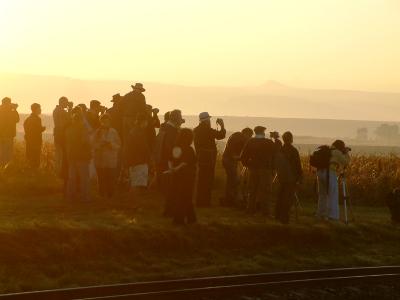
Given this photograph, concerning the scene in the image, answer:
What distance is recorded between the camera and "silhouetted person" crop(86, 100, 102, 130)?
2148 cm

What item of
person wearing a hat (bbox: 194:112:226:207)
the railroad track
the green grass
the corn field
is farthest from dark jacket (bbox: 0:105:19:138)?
the railroad track

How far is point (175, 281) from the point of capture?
1384cm

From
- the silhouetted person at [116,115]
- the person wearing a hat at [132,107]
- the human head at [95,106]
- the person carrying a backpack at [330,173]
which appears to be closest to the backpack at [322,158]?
the person carrying a backpack at [330,173]

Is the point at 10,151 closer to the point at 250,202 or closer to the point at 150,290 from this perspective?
the point at 250,202

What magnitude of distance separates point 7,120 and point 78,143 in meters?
5.23

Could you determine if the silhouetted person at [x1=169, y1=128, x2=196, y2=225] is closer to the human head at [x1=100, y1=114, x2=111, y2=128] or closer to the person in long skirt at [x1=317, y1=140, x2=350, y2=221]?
the human head at [x1=100, y1=114, x2=111, y2=128]

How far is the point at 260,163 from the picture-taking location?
20.6 metres

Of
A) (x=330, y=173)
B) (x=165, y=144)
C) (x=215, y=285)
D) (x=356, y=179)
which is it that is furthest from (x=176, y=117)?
(x=356, y=179)

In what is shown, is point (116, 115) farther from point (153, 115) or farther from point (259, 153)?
point (259, 153)

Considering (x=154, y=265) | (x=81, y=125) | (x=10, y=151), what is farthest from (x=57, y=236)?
(x=10, y=151)

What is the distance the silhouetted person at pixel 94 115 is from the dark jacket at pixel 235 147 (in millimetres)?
3071

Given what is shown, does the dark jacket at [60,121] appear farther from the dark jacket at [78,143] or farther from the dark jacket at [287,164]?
the dark jacket at [287,164]

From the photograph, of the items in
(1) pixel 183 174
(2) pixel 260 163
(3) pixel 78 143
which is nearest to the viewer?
(1) pixel 183 174

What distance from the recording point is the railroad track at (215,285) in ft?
41.6
